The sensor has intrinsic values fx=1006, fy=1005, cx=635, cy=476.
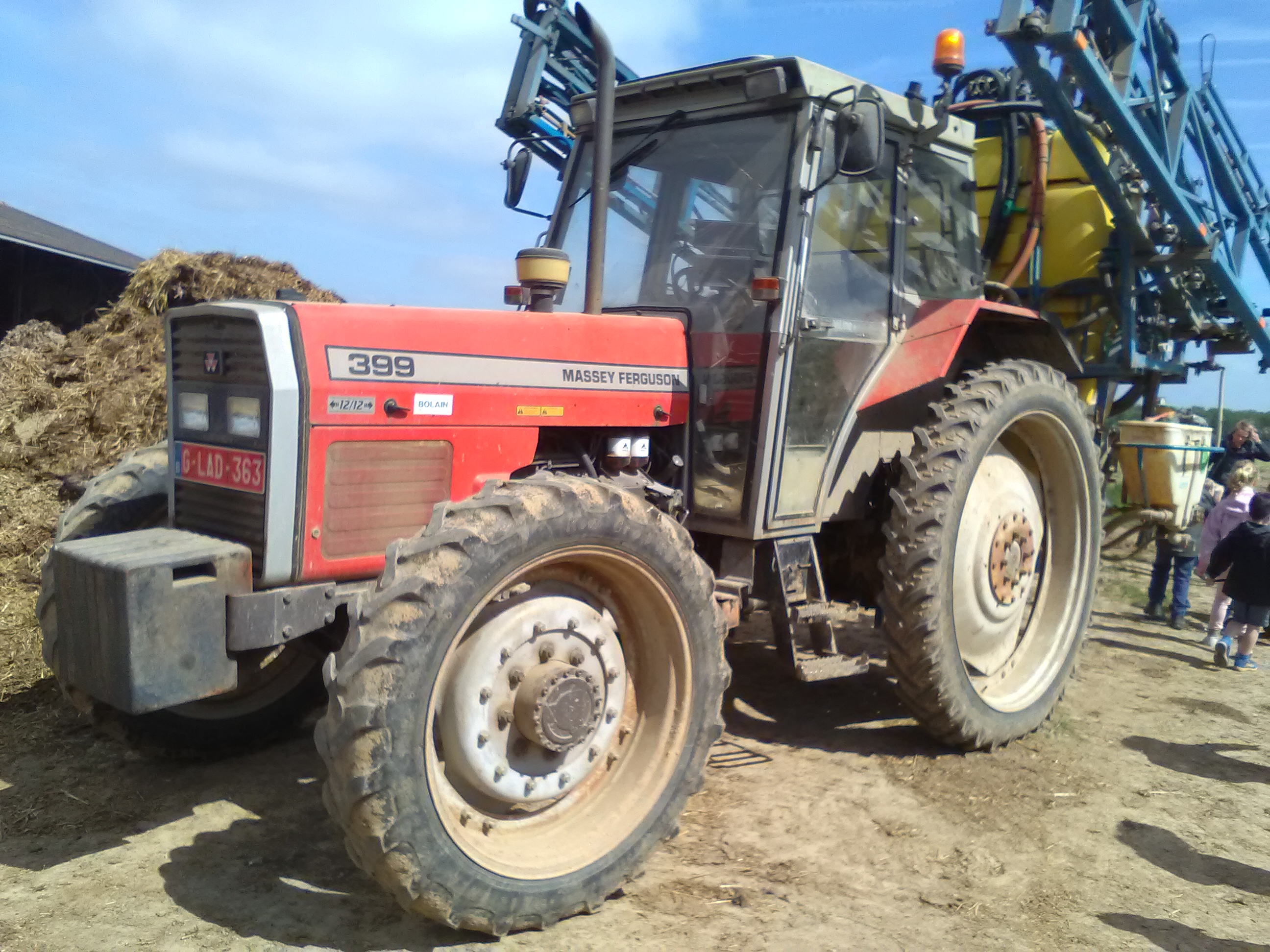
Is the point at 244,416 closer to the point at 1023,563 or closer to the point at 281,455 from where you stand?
the point at 281,455

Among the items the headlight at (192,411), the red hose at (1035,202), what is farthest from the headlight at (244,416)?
the red hose at (1035,202)

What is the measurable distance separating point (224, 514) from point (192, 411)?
1.38ft

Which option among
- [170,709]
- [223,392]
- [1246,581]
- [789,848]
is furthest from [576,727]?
[1246,581]

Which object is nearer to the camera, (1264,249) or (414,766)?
(414,766)

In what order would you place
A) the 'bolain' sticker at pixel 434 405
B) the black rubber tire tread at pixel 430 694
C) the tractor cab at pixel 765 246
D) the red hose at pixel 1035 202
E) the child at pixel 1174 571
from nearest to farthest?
the black rubber tire tread at pixel 430 694 < the 'bolain' sticker at pixel 434 405 < the tractor cab at pixel 765 246 < the red hose at pixel 1035 202 < the child at pixel 1174 571

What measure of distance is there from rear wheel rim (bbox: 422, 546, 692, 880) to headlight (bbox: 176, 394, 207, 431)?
1128 millimetres

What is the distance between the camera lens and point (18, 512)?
5793 millimetres

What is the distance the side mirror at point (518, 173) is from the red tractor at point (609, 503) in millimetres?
192

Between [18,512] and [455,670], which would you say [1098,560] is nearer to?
[455,670]

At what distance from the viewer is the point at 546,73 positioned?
34.0ft

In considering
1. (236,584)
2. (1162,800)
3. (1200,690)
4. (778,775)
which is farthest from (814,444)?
(1200,690)

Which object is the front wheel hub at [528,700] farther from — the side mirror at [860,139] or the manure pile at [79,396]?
the manure pile at [79,396]

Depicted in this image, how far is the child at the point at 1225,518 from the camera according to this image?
690cm

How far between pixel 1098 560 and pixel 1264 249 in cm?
326
